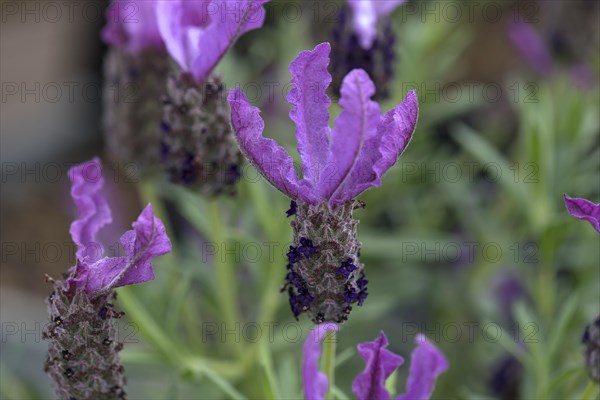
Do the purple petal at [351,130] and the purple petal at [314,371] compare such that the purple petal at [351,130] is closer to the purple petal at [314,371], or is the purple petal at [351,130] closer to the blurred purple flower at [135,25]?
the purple petal at [314,371]

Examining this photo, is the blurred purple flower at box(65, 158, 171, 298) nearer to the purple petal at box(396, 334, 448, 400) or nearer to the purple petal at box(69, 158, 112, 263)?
the purple petal at box(69, 158, 112, 263)

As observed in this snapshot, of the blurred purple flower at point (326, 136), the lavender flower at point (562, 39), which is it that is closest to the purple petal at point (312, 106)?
the blurred purple flower at point (326, 136)

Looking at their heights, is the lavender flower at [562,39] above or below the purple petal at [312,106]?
above

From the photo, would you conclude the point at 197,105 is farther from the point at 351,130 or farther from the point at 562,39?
the point at 562,39

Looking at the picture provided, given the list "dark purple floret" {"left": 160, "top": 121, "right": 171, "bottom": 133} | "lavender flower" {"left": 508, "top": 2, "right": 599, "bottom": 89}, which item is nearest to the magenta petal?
"dark purple floret" {"left": 160, "top": 121, "right": 171, "bottom": 133}

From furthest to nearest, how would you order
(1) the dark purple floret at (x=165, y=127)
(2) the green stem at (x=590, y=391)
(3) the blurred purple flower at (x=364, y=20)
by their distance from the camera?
(3) the blurred purple flower at (x=364, y=20) → (1) the dark purple floret at (x=165, y=127) → (2) the green stem at (x=590, y=391)

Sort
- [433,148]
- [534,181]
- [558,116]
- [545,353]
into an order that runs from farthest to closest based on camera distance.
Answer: [433,148]
[558,116]
[534,181]
[545,353]

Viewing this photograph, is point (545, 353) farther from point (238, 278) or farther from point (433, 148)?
point (433, 148)

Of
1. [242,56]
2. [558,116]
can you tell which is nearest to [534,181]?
[558,116]
